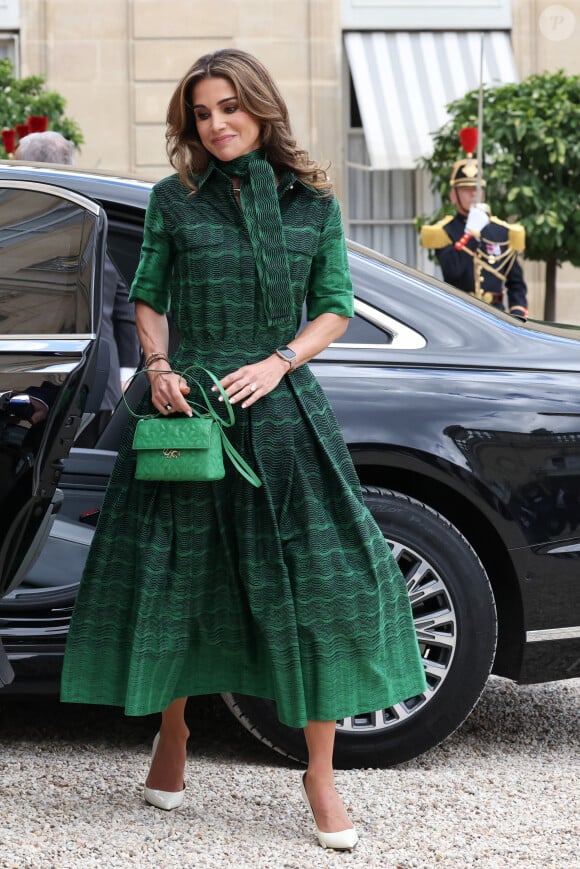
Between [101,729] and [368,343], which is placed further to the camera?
[101,729]

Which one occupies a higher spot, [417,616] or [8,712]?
[417,616]

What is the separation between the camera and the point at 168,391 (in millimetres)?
2910

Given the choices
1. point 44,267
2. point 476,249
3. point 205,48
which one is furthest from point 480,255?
point 205,48

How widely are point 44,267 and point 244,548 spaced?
29.8 inches

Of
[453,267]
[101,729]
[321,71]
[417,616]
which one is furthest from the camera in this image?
[321,71]

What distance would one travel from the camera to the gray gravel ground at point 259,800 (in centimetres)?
293

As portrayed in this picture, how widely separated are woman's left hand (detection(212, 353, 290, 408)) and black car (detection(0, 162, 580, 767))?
61cm

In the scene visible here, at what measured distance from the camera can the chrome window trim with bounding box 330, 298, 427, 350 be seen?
3.61 meters

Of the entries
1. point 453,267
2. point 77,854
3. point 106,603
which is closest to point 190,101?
point 106,603

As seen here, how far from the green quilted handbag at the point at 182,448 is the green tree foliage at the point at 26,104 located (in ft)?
31.1

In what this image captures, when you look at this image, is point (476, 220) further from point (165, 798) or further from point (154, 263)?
point (165, 798)

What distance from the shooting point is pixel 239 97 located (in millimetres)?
2924

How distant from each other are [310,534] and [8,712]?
5.25 ft

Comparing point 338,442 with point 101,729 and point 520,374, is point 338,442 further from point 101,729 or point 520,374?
point 101,729
